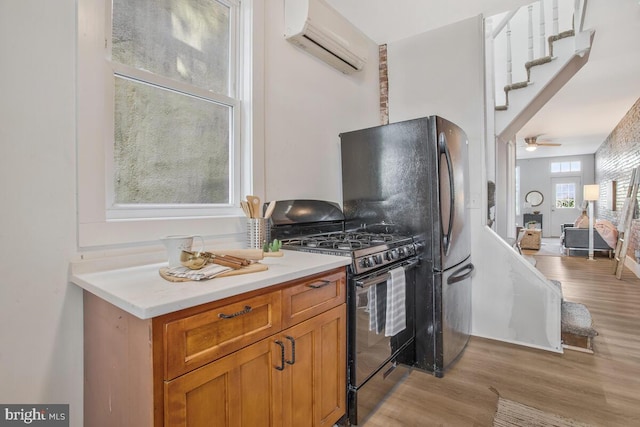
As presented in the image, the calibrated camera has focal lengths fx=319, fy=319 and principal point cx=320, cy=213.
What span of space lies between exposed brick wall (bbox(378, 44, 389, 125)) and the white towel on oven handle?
196cm

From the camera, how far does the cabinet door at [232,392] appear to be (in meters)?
0.93

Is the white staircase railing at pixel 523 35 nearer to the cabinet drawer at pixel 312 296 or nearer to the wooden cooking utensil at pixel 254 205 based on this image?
the wooden cooking utensil at pixel 254 205

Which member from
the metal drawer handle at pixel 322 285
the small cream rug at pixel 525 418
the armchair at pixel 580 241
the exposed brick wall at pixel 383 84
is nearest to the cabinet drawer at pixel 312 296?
the metal drawer handle at pixel 322 285

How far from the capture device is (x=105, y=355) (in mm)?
1146

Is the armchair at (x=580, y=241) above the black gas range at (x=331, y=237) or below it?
below

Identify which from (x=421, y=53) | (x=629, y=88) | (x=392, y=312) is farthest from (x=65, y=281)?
(x=629, y=88)

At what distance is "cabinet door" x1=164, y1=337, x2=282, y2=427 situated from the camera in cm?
93

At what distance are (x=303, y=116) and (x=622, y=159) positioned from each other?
7841 mm

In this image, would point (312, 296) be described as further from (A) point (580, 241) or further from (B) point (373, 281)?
(A) point (580, 241)

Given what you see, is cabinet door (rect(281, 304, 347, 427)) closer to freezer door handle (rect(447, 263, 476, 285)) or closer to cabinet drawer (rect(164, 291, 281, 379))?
cabinet drawer (rect(164, 291, 281, 379))

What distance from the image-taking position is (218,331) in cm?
104

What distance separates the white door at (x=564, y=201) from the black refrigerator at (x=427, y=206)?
11197 millimetres

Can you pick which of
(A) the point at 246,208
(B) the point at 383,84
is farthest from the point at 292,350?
(B) the point at 383,84

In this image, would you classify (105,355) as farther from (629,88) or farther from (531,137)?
(531,137)
